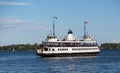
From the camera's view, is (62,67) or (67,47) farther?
(67,47)

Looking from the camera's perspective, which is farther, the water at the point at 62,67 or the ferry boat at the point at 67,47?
the ferry boat at the point at 67,47

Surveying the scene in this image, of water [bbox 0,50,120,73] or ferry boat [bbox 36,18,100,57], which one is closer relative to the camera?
water [bbox 0,50,120,73]

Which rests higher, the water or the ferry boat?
the ferry boat

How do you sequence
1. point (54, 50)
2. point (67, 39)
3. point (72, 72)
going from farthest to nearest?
point (67, 39) < point (54, 50) < point (72, 72)

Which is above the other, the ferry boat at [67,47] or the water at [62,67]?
the ferry boat at [67,47]

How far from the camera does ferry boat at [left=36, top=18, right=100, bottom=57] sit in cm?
14325

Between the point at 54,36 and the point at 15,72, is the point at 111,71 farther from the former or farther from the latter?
the point at 54,36

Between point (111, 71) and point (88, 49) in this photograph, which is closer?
point (111, 71)

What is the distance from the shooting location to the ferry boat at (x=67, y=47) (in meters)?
143

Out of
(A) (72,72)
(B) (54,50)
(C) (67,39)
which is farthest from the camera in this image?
(C) (67,39)

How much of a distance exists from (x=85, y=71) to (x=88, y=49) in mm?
73355

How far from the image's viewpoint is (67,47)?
148m

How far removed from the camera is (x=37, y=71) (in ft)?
275

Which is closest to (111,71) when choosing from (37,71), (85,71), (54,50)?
(85,71)
